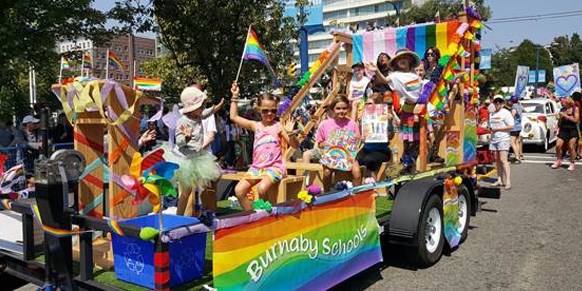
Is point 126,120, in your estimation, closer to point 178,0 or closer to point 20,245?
point 20,245

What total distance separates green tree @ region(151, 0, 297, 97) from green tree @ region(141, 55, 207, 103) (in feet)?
3.93

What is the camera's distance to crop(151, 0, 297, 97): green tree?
12.0 m

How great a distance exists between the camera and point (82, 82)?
3742mm

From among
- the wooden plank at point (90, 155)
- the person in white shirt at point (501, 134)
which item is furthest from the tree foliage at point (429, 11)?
the wooden plank at point (90, 155)

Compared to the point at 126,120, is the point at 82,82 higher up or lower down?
higher up

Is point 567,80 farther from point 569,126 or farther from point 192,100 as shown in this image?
point 192,100

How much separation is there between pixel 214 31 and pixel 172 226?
9.88 metres

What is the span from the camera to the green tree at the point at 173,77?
1576 centimetres

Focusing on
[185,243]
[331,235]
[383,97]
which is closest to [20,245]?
[185,243]

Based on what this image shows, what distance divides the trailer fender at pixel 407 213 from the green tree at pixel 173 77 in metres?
9.67

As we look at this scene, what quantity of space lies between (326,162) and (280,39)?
31.3 ft

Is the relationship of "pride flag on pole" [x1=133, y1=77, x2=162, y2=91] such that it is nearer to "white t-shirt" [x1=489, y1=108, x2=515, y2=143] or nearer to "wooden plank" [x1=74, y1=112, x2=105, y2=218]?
"wooden plank" [x1=74, y1=112, x2=105, y2=218]

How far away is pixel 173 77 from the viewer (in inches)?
711

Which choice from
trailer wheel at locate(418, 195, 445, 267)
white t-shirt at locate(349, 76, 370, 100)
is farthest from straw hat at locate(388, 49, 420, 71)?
trailer wheel at locate(418, 195, 445, 267)
